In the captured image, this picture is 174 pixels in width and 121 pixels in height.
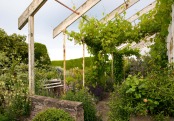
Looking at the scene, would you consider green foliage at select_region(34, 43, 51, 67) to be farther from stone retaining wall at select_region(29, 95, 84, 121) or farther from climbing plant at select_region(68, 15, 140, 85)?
stone retaining wall at select_region(29, 95, 84, 121)

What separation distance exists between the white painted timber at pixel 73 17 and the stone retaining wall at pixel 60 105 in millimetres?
2513

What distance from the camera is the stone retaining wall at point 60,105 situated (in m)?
7.35

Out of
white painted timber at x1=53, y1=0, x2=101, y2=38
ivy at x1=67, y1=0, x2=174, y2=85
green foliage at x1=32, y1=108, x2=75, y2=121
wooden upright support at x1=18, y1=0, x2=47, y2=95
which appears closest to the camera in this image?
green foliage at x1=32, y1=108, x2=75, y2=121

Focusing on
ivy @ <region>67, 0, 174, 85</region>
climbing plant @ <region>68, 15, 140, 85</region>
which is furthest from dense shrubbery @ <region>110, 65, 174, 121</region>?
climbing plant @ <region>68, 15, 140, 85</region>

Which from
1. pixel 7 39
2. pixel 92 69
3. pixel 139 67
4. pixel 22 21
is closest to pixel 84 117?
pixel 22 21

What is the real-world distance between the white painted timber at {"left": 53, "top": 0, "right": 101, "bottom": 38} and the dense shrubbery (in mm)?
3671

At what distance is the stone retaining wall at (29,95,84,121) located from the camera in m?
7.35

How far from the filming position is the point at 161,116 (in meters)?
6.15

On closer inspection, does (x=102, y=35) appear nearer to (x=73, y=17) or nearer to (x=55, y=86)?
(x=73, y=17)

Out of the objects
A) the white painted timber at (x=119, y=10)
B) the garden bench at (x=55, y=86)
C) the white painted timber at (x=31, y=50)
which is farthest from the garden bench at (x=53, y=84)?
the white painted timber at (x=119, y=10)

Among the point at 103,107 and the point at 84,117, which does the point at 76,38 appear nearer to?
the point at 103,107

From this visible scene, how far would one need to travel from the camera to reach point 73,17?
32.9 ft

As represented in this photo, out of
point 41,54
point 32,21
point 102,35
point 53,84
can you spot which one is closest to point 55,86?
point 53,84

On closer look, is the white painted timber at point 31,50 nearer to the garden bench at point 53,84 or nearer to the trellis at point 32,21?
the trellis at point 32,21
